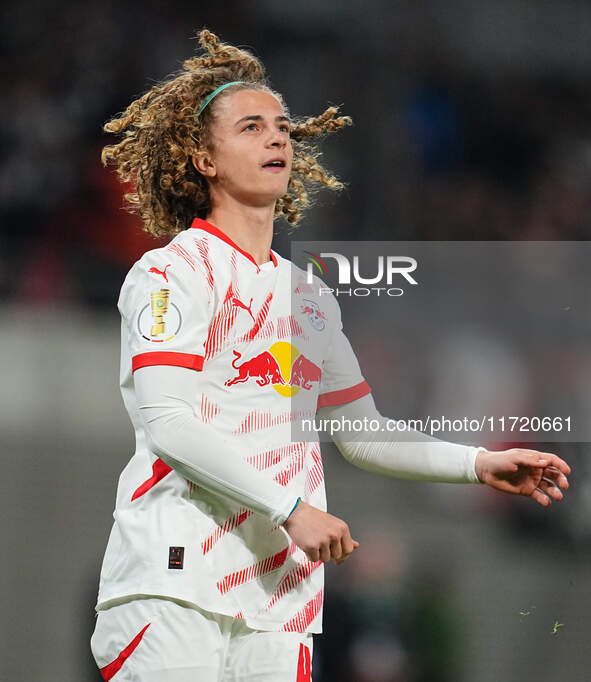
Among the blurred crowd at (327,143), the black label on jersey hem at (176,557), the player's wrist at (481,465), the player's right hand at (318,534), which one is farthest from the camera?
the blurred crowd at (327,143)

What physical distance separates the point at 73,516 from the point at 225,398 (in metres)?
1.07

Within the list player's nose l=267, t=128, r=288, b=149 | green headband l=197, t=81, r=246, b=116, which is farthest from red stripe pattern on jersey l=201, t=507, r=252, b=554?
green headband l=197, t=81, r=246, b=116

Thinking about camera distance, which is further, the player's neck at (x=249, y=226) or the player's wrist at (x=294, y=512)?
the player's neck at (x=249, y=226)

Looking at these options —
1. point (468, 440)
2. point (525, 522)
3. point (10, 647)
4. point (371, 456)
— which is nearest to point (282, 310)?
point (371, 456)

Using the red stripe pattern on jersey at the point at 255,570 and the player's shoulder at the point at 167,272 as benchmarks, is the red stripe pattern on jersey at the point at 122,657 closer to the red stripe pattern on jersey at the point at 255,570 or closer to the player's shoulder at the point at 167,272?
the red stripe pattern on jersey at the point at 255,570

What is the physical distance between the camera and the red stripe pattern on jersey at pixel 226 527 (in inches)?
65.1

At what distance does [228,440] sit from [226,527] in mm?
151

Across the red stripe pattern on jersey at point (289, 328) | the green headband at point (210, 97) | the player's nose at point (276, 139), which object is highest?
the green headband at point (210, 97)

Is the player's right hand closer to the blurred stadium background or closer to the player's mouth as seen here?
the player's mouth

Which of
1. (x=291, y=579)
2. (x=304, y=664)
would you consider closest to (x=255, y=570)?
(x=291, y=579)

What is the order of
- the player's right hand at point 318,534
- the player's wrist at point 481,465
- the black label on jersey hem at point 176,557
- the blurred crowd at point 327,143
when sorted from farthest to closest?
the blurred crowd at point 327,143
the player's wrist at point 481,465
the black label on jersey hem at point 176,557
the player's right hand at point 318,534

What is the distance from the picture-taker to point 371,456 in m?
2.00

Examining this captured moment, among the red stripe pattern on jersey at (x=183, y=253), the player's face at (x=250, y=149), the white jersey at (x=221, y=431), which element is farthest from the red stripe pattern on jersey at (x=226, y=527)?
the player's face at (x=250, y=149)

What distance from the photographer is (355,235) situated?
2.69 m
